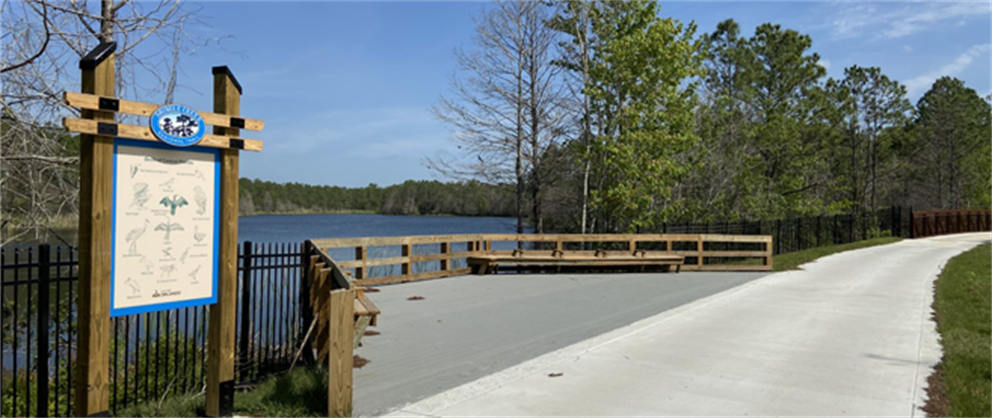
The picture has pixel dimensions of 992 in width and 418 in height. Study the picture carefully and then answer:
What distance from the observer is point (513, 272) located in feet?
54.9

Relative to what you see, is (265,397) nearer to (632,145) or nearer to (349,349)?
(349,349)

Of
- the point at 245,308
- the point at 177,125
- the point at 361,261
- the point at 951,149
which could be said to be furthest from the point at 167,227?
the point at 951,149

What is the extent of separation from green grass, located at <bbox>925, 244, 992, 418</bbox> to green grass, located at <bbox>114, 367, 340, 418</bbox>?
5024mm

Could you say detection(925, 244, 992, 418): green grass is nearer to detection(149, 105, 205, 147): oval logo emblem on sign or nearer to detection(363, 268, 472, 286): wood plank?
detection(149, 105, 205, 147): oval logo emblem on sign

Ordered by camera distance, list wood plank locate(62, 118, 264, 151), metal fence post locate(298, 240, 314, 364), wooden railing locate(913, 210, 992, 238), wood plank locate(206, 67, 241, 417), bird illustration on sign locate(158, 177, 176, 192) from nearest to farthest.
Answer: wood plank locate(62, 118, 264, 151) < bird illustration on sign locate(158, 177, 176, 192) < wood plank locate(206, 67, 241, 417) < metal fence post locate(298, 240, 314, 364) < wooden railing locate(913, 210, 992, 238)

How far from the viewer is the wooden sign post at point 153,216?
464 centimetres

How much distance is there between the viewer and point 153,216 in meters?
4.95

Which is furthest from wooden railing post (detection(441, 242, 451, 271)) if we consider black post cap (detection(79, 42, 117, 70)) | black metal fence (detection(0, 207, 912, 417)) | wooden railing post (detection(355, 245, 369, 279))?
black post cap (detection(79, 42, 117, 70))

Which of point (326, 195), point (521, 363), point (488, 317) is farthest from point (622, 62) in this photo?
point (326, 195)

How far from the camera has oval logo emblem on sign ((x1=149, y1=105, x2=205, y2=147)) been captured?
4.80 metres

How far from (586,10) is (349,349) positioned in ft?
62.3

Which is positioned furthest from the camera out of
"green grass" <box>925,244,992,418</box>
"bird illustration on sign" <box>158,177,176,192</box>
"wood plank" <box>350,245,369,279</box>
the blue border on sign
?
"wood plank" <box>350,245,369,279</box>

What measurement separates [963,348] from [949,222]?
1454 inches

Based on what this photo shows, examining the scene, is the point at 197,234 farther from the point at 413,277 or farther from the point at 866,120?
the point at 866,120
